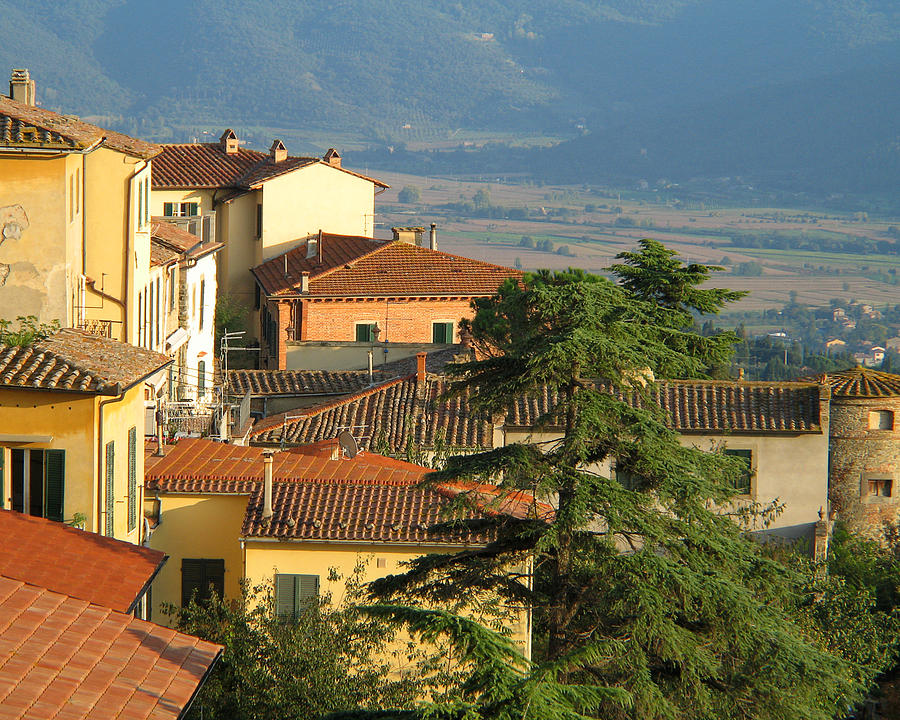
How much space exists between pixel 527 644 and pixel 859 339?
7170 inches

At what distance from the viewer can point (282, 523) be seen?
61.3 ft

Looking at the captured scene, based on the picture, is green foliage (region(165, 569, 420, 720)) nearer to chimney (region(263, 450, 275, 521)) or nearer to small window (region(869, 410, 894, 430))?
chimney (region(263, 450, 275, 521))

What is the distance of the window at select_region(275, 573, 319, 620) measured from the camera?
60.8ft

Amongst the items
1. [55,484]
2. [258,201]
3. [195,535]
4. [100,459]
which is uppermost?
[258,201]

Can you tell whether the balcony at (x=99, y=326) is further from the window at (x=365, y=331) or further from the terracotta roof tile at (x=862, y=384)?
the window at (x=365, y=331)

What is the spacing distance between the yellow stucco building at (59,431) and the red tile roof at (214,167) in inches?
1606

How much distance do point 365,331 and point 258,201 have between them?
11.7 metres

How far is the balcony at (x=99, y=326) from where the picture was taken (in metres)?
19.0

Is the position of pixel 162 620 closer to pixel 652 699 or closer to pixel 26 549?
pixel 26 549

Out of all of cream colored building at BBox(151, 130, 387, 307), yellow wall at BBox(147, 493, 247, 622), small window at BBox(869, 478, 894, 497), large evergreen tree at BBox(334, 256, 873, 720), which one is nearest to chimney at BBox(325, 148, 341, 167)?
cream colored building at BBox(151, 130, 387, 307)

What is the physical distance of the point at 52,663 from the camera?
33.7 ft

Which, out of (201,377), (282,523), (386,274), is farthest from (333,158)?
(282,523)

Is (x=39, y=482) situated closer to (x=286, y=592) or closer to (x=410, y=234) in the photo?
(x=286, y=592)

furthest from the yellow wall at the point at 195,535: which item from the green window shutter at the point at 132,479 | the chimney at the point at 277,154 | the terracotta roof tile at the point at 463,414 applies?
the chimney at the point at 277,154
